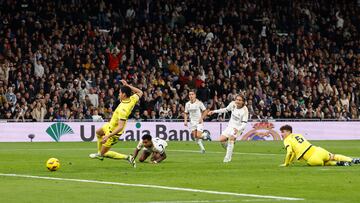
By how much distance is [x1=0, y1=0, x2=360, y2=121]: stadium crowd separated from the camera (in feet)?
148

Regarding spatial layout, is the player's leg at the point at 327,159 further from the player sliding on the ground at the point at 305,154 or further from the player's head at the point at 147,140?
the player's head at the point at 147,140

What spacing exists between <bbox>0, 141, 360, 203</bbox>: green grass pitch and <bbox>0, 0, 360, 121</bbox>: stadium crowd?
13.9 meters

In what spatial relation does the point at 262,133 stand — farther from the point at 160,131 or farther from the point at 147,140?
the point at 147,140

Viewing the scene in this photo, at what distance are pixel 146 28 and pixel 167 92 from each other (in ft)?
18.3

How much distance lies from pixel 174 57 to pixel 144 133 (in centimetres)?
638

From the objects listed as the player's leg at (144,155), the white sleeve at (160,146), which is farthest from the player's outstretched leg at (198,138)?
the player's leg at (144,155)

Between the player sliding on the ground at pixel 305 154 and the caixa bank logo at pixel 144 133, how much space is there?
21.0 metres

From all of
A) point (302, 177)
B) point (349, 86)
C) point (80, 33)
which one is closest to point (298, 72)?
point (349, 86)

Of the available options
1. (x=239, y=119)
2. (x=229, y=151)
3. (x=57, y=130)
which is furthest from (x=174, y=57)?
(x=229, y=151)

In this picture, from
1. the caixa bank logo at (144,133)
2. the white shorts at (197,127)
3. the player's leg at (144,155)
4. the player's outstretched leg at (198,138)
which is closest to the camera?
the player's leg at (144,155)

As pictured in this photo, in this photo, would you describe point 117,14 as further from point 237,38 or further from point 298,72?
point 298,72

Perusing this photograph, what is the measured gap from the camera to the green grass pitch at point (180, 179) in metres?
16.2

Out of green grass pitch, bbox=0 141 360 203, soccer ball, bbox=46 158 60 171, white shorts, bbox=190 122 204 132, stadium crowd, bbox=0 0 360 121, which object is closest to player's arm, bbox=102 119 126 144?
green grass pitch, bbox=0 141 360 203

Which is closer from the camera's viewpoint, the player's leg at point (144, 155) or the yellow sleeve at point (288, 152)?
the yellow sleeve at point (288, 152)
